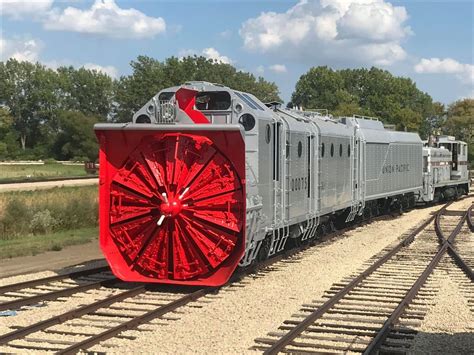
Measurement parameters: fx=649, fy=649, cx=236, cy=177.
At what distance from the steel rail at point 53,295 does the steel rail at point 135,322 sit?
6.12 feet

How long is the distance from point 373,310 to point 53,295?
491 centimetres

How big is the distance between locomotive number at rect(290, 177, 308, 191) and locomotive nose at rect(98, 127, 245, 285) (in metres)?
3.23

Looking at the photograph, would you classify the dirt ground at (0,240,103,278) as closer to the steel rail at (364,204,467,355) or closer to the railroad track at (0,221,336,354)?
the railroad track at (0,221,336,354)

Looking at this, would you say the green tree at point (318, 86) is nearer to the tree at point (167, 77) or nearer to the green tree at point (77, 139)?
the tree at point (167, 77)

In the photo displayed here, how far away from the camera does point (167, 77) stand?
83250 mm

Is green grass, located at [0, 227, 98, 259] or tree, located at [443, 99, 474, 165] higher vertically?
tree, located at [443, 99, 474, 165]

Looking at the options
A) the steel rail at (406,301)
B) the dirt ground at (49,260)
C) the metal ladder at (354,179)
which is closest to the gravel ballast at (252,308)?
the steel rail at (406,301)

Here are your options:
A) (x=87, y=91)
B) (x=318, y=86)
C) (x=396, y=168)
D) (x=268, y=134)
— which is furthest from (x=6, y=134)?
(x=268, y=134)

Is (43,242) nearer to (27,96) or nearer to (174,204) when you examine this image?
(174,204)

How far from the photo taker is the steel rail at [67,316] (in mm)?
7763

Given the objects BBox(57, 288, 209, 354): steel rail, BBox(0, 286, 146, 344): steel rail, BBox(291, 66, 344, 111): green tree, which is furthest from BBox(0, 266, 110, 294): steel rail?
BBox(291, 66, 344, 111): green tree

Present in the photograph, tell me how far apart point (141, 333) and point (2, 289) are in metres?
3.69

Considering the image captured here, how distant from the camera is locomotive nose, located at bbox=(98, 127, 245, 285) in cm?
1020

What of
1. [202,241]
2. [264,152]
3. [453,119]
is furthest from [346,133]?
[453,119]
